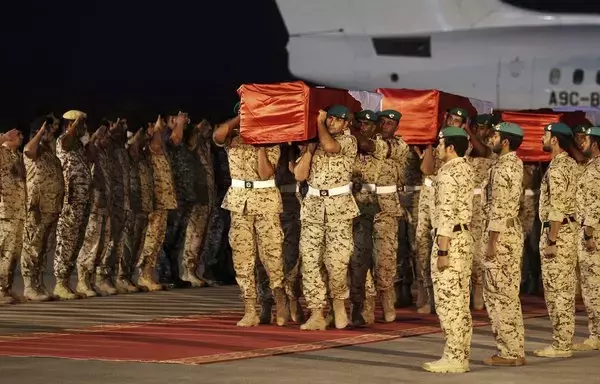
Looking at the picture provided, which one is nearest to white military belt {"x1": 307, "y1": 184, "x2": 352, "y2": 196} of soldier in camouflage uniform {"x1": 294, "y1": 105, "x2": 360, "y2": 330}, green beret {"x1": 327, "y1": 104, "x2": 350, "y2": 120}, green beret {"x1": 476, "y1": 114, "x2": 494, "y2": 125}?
soldier in camouflage uniform {"x1": 294, "y1": 105, "x2": 360, "y2": 330}

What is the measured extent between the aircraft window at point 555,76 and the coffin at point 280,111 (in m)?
19.7

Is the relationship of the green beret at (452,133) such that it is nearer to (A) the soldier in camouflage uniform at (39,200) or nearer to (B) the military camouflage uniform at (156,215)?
(A) the soldier in camouflage uniform at (39,200)

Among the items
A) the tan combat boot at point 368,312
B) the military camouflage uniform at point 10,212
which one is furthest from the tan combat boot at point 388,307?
the military camouflage uniform at point 10,212

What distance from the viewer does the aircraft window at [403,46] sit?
A: 1367 inches

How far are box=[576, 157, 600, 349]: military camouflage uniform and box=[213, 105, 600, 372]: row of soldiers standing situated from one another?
2cm

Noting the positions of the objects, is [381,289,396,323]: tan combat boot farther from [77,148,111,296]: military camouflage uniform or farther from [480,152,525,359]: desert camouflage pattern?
[77,148,111,296]: military camouflage uniform

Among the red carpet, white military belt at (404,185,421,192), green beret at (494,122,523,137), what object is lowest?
the red carpet

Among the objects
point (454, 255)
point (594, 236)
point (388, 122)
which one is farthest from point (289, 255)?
point (454, 255)

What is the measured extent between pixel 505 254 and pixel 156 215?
21.9ft

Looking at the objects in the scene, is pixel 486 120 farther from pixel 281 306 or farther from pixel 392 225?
pixel 281 306

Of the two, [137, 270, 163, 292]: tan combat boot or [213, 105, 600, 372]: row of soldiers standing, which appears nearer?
[213, 105, 600, 372]: row of soldiers standing

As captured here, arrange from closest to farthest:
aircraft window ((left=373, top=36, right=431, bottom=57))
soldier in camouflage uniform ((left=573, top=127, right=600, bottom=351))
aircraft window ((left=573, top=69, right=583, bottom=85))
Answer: soldier in camouflage uniform ((left=573, top=127, right=600, bottom=351))
aircraft window ((left=573, top=69, right=583, bottom=85))
aircraft window ((left=373, top=36, right=431, bottom=57))

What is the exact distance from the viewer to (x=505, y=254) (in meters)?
10.5

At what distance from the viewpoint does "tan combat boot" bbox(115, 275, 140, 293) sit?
53.2 ft
